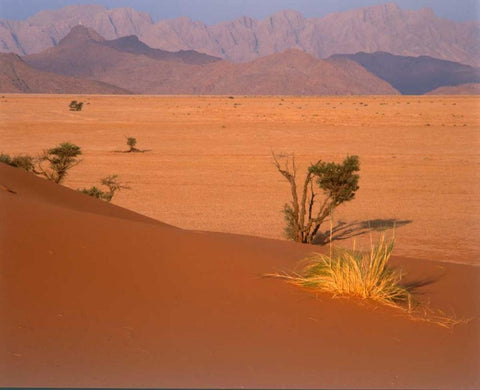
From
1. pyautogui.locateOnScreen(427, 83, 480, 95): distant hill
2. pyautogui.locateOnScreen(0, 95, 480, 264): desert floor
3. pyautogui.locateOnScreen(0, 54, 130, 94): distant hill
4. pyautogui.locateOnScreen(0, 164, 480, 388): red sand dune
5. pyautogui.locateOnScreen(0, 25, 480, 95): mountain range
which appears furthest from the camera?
pyautogui.locateOnScreen(427, 83, 480, 95): distant hill

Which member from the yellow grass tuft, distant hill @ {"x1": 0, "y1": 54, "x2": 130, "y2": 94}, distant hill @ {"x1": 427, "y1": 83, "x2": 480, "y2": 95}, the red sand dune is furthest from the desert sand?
distant hill @ {"x1": 427, "y1": 83, "x2": 480, "y2": 95}

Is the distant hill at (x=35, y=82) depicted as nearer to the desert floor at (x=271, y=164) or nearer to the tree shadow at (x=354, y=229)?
the desert floor at (x=271, y=164)

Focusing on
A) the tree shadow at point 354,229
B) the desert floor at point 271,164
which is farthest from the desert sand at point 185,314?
the tree shadow at point 354,229

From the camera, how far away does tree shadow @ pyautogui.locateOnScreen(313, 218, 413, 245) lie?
1743cm

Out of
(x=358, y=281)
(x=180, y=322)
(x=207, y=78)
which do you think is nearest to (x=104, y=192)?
(x=358, y=281)

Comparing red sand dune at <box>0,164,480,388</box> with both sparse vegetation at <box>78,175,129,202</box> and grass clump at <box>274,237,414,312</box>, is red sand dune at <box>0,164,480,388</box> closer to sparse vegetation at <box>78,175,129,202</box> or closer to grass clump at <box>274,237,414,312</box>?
grass clump at <box>274,237,414,312</box>

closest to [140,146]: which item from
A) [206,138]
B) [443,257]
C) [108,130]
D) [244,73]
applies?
[206,138]

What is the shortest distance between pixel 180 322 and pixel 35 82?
148082 mm

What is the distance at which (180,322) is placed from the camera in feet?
19.6

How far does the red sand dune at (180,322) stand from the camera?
16.3 feet

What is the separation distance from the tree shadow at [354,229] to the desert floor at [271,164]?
0.06 m

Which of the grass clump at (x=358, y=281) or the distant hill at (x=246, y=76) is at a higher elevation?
the distant hill at (x=246, y=76)

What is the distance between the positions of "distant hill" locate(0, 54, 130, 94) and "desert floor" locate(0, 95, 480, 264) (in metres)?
84.5

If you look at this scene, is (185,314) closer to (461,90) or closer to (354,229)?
(354,229)
